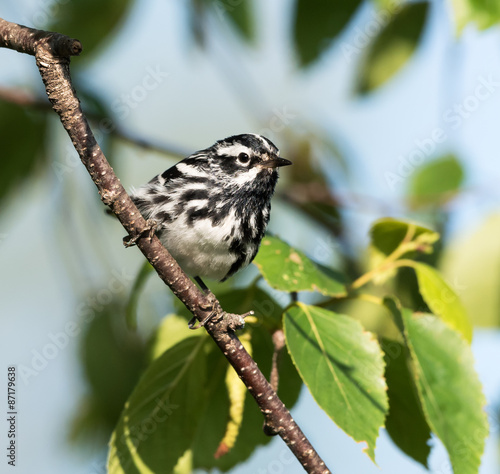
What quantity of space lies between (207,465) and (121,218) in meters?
1.18

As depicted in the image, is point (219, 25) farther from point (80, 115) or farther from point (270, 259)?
point (80, 115)

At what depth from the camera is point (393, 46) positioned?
3279mm

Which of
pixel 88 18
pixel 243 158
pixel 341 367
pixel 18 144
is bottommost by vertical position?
pixel 341 367

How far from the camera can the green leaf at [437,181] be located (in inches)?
153

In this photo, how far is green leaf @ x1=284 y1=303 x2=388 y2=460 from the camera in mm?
2074

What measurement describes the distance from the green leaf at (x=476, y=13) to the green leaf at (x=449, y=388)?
1033mm

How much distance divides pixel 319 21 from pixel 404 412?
1.65 m

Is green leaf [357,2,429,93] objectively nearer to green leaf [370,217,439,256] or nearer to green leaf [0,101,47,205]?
green leaf [370,217,439,256]

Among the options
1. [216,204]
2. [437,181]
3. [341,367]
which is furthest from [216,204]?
[437,181]

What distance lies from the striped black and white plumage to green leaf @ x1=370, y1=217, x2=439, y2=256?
500 millimetres

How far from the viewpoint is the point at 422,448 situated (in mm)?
2475

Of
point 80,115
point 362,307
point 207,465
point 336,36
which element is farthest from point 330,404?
point 336,36

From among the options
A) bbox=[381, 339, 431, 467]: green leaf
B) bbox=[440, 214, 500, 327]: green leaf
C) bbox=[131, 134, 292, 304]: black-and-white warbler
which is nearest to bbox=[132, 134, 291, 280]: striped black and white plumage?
bbox=[131, 134, 292, 304]: black-and-white warbler

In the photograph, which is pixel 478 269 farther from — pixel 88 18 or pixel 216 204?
pixel 88 18
